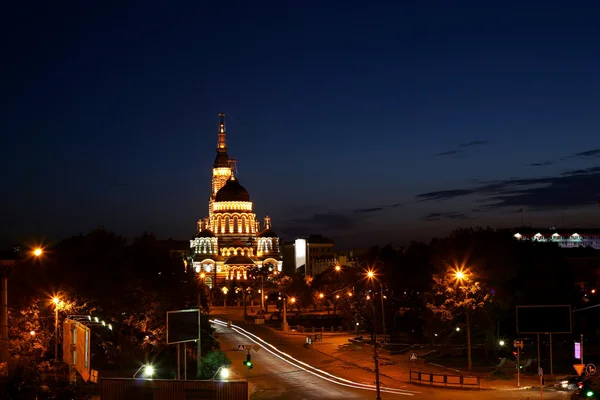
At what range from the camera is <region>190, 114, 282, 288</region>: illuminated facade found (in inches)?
7298

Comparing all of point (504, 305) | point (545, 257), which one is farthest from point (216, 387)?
point (545, 257)

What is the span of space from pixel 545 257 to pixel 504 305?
1728 centimetres

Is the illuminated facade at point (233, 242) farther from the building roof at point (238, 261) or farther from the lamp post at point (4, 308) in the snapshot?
the lamp post at point (4, 308)

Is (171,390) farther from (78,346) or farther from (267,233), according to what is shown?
(267,233)

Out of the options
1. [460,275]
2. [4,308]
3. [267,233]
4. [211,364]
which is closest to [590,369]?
[460,275]

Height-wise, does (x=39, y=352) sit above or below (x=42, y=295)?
below

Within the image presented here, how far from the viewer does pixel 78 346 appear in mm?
28688

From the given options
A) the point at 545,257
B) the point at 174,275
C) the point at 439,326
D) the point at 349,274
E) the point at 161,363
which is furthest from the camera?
the point at 349,274

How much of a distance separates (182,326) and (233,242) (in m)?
159

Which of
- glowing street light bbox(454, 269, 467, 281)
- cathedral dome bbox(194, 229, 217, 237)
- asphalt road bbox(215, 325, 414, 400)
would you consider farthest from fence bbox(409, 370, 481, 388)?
cathedral dome bbox(194, 229, 217, 237)

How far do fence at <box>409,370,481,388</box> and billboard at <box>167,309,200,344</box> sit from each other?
15.5 metres

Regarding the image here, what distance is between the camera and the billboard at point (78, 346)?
89.8 ft

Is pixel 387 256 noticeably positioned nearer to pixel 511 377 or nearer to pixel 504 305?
pixel 504 305

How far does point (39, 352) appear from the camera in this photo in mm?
46375
